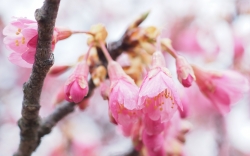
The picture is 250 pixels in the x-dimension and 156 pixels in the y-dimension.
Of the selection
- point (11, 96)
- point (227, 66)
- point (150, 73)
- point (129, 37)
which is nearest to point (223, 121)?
point (227, 66)

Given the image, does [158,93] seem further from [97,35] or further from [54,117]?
[54,117]

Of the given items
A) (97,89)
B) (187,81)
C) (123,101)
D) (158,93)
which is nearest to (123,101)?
(123,101)

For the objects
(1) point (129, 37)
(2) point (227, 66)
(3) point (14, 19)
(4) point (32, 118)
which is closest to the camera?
(3) point (14, 19)

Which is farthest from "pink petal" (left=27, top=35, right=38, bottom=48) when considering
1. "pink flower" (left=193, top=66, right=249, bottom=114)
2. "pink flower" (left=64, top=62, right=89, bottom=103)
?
"pink flower" (left=193, top=66, right=249, bottom=114)

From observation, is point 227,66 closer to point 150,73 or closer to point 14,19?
point 150,73

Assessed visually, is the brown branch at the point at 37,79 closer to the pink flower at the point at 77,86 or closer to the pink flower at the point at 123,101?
the pink flower at the point at 77,86
